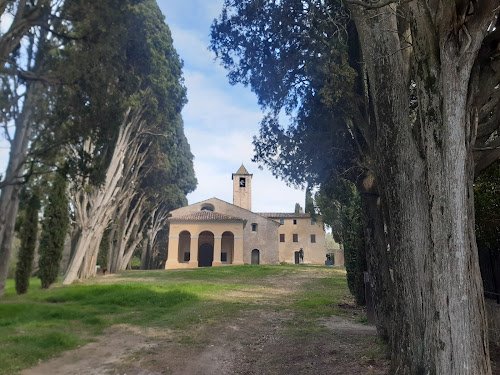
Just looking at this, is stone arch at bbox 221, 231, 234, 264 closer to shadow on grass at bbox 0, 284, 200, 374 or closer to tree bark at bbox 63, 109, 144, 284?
tree bark at bbox 63, 109, 144, 284

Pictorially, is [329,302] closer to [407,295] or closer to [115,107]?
[407,295]

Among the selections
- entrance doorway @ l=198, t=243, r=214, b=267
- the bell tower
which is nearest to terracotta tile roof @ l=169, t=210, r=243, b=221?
entrance doorway @ l=198, t=243, r=214, b=267

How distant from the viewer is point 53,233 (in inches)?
557

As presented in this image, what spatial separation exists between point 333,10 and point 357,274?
22.5 ft

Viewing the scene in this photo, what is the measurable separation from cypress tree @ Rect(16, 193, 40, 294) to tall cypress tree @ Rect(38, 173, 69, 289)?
159 centimetres

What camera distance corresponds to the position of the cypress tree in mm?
11789

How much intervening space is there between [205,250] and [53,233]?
2330 cm

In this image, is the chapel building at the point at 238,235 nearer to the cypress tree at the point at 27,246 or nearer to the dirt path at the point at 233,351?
the cypress tree at the point at 27,246

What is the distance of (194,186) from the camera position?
33.2 metres

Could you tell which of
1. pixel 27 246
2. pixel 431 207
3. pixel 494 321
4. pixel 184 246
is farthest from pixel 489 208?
pixel 184 246

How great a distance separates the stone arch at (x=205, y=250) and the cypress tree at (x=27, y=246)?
24.4m

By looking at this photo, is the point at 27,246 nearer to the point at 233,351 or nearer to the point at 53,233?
the point at 53,233

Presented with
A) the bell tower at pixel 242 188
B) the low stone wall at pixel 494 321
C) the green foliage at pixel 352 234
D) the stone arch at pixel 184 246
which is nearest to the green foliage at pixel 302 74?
the green foliage at pixel 352 234

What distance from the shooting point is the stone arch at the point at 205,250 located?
36469 millimetres
